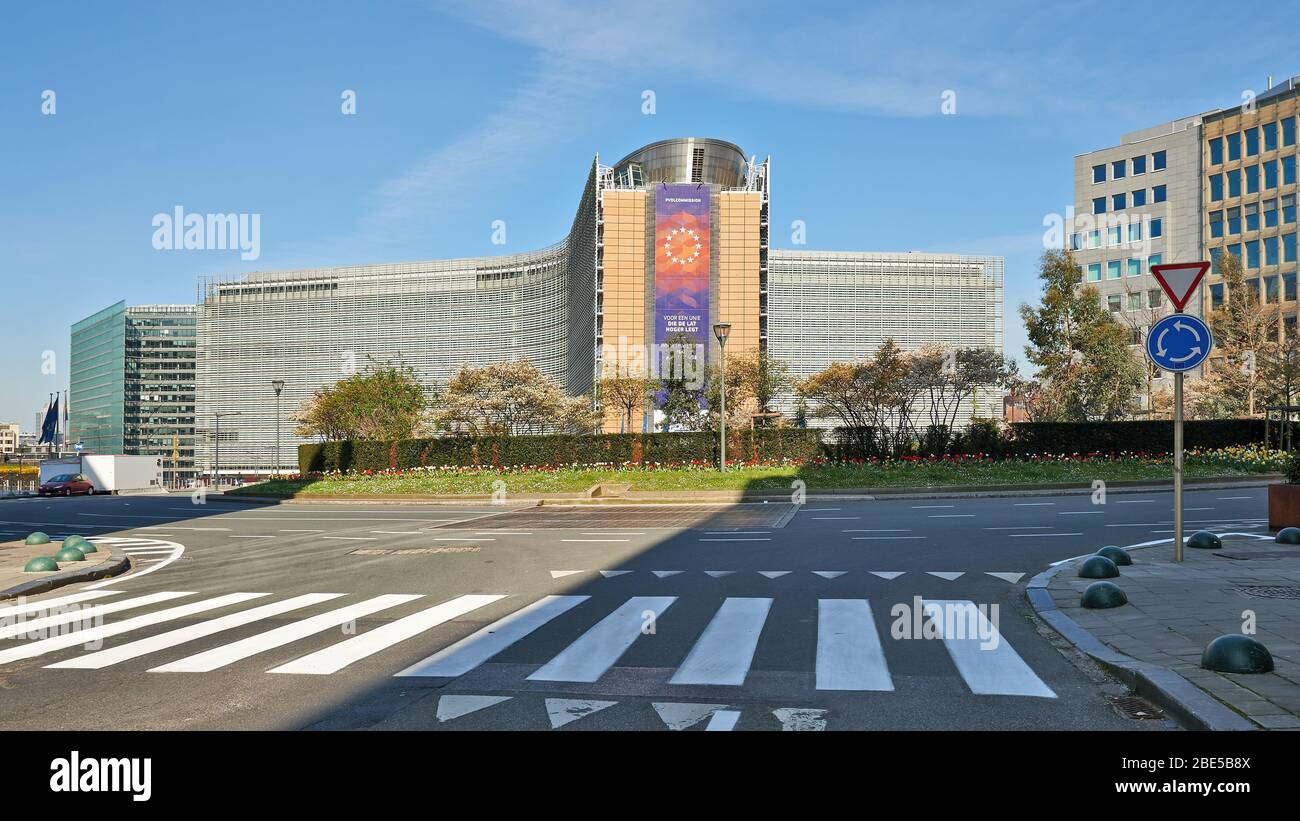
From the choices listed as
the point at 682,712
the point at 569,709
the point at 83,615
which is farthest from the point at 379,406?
the point at 682,712

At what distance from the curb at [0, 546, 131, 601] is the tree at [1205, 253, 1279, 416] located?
44.3 m

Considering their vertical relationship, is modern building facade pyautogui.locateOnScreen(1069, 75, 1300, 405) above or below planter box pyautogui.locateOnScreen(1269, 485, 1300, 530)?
above

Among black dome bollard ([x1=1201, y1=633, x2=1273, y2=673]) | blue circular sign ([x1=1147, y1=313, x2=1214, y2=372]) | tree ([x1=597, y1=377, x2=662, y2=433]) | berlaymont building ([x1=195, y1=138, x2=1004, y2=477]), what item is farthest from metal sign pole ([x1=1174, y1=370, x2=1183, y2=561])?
berlaymont building ([x1=195, y1=138, x2=1004, y2=477])

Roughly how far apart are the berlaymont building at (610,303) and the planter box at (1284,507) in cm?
5721

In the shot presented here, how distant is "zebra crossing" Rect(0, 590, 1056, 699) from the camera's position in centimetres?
646

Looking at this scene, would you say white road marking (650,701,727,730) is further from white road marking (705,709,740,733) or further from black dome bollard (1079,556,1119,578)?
black dome bollard (1079,556,1119,578)

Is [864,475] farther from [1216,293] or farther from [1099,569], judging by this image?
[1216,293]

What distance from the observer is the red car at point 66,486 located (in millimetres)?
52781

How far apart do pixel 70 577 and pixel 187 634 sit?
5.36 metres

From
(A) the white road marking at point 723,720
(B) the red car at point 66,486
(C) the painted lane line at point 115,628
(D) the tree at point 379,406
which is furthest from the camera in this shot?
(B) the red car at point 66,486

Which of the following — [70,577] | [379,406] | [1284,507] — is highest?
[379,406]

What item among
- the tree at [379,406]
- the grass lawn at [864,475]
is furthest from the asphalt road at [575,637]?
the tree at [379,406]

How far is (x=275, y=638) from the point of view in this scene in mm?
7957

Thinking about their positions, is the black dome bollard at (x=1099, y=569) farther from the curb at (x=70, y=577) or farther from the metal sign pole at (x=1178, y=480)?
the curb at (x=70, y=577)
